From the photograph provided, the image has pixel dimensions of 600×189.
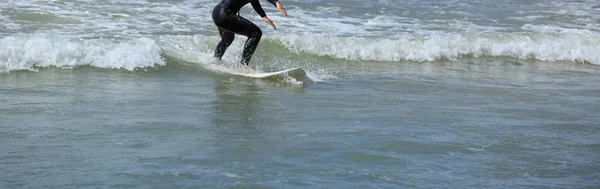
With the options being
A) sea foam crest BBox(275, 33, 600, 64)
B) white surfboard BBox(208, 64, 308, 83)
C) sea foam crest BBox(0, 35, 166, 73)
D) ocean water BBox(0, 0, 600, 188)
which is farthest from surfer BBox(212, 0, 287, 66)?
sea foam crest BBox(275, 33, 600, 64)

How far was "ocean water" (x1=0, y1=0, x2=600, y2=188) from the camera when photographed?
214 inches

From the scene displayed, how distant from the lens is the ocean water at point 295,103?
5438 millimetres

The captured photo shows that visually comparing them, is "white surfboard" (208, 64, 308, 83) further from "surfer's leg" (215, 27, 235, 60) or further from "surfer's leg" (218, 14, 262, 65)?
"surfer's leg" (215, 27, 235, 60)

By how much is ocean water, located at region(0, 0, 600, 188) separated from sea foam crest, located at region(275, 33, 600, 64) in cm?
4

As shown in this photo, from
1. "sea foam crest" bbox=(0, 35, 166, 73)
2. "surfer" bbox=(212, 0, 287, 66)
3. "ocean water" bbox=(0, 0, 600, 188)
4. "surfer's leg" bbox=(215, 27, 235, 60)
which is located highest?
"surfer" bbox=(212, 0, 287, 66)

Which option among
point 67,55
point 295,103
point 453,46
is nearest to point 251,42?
point 295,103

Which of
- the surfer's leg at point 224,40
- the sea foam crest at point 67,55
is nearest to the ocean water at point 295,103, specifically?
the sea foam crest at point 67,55

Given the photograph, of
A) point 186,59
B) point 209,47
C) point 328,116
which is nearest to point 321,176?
point 328,116

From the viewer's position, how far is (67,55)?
10.6 metres

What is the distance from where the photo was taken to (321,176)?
5262 millimetres

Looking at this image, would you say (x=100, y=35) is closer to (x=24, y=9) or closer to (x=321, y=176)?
(x=24, y=9)

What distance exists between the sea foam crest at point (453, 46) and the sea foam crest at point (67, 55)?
3132 mm

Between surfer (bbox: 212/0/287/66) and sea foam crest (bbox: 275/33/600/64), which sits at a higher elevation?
surfer (bbox: 212/0/287/66)

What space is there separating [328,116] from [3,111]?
3004mm
